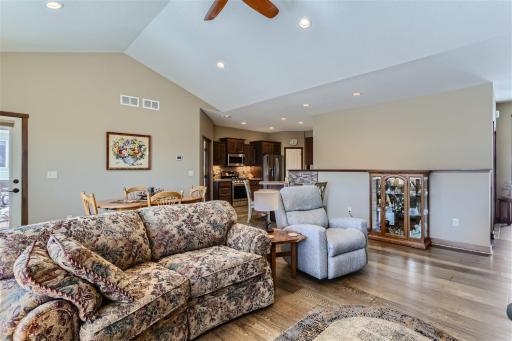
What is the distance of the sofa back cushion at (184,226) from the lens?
7.74 feet

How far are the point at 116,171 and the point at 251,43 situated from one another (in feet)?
11.9

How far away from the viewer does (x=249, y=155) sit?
9.71 meters

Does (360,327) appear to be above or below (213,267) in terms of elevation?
below

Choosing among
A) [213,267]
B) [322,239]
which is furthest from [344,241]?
[213,267]

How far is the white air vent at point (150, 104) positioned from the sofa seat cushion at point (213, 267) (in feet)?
14.1

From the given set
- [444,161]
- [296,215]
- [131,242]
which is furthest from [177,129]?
[444,161]

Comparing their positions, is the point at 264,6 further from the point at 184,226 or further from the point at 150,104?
the point at 150,104

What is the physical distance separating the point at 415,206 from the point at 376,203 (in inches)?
24.1

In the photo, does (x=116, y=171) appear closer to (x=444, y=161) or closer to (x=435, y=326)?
(x=435, y=326)

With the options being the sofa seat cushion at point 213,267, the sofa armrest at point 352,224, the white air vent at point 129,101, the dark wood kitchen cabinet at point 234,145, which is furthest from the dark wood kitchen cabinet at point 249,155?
the sofa seat cushion at point 213,267

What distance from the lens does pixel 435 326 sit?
6.86ft

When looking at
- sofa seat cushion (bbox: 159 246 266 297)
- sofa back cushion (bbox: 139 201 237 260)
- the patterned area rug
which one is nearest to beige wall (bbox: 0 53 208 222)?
sofa back cushion (bbox: 139 201 237 260)

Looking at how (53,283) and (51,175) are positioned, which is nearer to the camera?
(53,283)

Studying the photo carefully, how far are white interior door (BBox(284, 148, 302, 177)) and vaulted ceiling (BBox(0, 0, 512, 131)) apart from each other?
4513mm
